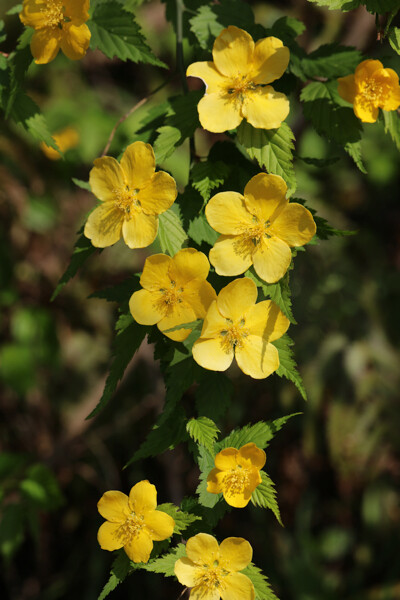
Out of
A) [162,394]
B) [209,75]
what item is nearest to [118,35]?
[209,75]

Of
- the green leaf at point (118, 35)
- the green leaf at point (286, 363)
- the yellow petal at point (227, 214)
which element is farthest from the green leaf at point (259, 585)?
the green leaf at point (118, 35)

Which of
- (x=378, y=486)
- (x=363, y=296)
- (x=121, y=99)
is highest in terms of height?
(x=121, y=99)

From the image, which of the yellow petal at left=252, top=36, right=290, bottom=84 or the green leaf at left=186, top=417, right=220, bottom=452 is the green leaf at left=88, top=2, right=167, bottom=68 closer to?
the yellow petal at left=252, top=36, right=290, bottom=84

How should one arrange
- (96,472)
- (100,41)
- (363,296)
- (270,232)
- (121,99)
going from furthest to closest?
(121,99) < (363,296) < (96,472) < (100,41) < (270,232)

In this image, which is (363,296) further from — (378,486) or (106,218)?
(106,218)

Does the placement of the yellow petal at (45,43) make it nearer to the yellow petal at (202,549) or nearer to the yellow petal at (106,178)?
the yellow petal at (106,178)

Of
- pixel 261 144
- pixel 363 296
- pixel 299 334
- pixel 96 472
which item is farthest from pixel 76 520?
pixel 261 144

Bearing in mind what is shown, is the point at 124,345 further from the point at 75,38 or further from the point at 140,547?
the point at 75,38
